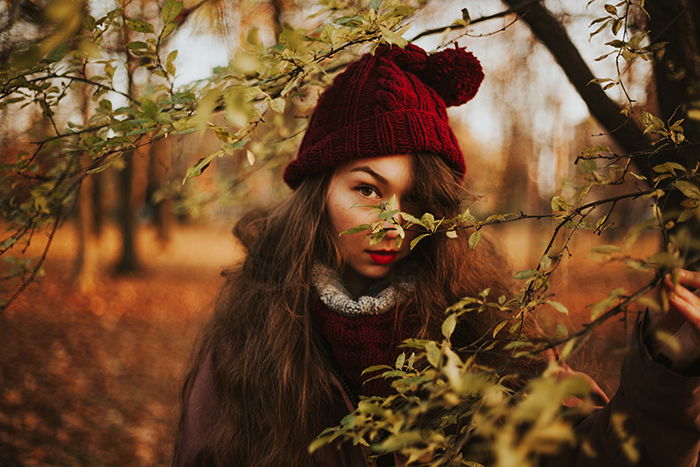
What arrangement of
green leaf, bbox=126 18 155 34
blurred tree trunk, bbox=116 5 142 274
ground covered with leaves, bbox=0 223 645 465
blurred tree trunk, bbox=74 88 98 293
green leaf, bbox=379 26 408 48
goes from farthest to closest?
blurred tree trunk, bbox=116 5 142 274, blurred tree trunk, bbox=74 88 98 293, ground covered with leaves, bbox=0 223 645 465, green leaf, bbox=126 18 155 34, green leaf, bbox=379 26 408 48

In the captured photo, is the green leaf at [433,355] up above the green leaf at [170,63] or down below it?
below

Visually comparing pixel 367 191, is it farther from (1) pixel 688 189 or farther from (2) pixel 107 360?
(2) pixel 107 360

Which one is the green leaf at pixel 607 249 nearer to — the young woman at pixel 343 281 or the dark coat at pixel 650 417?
the dark coat at pixel 650 417

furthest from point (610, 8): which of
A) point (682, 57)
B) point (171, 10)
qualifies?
point (171, 10)

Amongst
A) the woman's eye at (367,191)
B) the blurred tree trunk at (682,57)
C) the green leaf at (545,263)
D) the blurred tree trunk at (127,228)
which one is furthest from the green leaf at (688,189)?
the blurred tree trunk at (127,228)

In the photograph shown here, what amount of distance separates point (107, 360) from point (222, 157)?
558 centimetres

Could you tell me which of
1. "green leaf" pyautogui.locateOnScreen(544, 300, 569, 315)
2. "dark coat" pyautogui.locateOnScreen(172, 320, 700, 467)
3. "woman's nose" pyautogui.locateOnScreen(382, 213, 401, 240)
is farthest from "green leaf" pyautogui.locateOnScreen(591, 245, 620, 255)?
"woman's nose" pyautogui.locateOnScreen(382, 213, 401, 240)

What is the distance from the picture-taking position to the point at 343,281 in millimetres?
1981

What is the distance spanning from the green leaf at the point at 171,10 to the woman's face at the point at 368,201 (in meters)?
0.80

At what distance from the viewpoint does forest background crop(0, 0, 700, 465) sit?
3.93 ft

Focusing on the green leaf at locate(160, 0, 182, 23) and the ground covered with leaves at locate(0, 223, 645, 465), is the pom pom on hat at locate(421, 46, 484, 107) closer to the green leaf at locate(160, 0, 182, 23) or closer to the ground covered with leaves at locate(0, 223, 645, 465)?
the ground covered with leaves at locate(0, 223, 645, 465)

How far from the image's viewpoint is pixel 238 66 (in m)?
0.86

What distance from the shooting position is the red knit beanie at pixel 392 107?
1.73 metres

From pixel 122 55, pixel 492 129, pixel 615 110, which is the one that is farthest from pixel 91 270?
pixel 615 110
